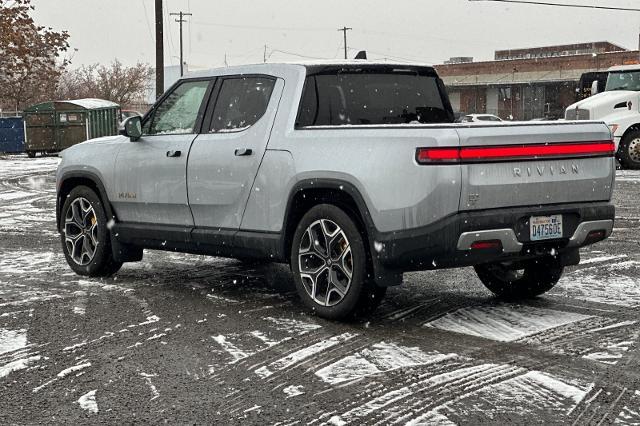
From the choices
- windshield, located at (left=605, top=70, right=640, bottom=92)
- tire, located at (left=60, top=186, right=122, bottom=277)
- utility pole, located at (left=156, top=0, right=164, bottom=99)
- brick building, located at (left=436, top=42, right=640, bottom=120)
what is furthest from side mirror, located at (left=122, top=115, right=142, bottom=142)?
brick building, located at (left=436, top=42, right=640, bottom=120)

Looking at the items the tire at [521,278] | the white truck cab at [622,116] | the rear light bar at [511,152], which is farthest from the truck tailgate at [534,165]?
the white truck cab at [622,116]

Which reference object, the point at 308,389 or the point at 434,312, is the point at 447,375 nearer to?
the point at 308,389

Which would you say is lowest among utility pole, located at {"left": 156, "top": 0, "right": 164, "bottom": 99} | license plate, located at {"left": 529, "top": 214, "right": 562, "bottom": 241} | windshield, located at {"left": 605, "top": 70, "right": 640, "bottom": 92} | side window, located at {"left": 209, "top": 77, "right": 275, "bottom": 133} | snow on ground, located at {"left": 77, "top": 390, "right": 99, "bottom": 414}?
snow on ground, located at {"left": 77, "top": 390, "right": 99, "bottom": 414}

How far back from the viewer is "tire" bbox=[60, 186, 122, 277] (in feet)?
26.0

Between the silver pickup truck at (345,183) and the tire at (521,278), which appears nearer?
the silver pickup truck at (345,183)

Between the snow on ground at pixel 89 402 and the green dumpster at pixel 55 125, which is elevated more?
the green dumpster at pixel 55 125

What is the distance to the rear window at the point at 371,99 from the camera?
21.5 feet

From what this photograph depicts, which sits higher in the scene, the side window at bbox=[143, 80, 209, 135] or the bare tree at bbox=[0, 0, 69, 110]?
the bare tree at bbox=[0, 0, 69, 110]

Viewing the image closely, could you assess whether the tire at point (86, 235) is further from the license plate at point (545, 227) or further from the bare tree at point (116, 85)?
the bare tree at point (116, 85)

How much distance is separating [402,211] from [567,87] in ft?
199

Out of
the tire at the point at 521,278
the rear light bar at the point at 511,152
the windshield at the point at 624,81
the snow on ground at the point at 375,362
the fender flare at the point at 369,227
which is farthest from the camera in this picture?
the windshield at the point at 624,81

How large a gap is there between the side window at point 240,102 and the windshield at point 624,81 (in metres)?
16.7

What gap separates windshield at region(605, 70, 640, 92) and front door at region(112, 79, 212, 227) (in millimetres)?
16616

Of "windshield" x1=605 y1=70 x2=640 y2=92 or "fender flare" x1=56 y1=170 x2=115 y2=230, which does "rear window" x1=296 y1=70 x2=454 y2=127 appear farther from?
"windshield" x1=605 y1=70 x2=640 y2=92
